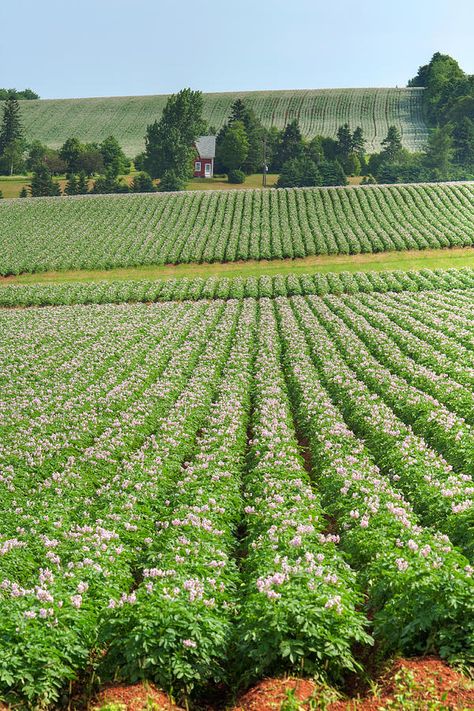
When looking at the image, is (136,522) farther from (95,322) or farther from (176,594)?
(95,322)

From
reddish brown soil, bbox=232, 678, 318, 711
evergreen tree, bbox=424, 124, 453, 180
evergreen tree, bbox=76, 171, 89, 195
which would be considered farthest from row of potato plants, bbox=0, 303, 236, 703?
evergreen tree, bbox=424, 124, 453, 180

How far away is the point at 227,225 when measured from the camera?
65.8 metres

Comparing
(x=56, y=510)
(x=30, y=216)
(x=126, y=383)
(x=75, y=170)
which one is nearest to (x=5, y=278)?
(x=30, y=216)

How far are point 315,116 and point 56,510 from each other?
15561cm

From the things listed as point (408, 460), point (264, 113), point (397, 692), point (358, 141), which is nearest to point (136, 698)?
point (397, 692)

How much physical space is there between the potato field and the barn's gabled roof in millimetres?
88884

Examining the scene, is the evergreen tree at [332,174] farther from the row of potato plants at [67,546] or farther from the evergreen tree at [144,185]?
the row of potato plants at [67,546]

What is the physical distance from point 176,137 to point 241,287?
6084 cm

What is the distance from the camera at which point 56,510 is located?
12.3 meters

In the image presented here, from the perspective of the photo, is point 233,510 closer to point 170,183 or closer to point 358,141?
point 170,183

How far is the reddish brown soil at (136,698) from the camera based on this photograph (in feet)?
22.1

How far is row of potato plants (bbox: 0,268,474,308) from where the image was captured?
4331cm

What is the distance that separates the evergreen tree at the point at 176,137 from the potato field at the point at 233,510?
76.3 metres

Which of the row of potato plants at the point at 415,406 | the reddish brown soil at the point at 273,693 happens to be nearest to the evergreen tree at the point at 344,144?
the row of potato plants at the point at 415,406
